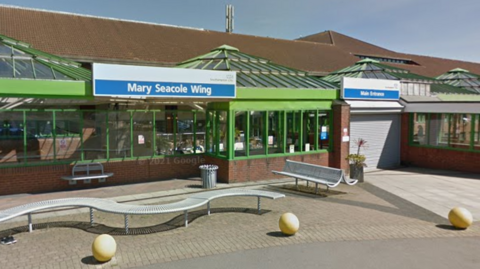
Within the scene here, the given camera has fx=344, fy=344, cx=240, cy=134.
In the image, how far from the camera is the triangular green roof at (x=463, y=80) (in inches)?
983

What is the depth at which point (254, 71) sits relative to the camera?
13.6m

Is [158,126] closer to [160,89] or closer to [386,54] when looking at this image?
[160,89]

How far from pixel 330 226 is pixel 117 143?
772 cm

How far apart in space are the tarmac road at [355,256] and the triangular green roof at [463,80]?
22.2m

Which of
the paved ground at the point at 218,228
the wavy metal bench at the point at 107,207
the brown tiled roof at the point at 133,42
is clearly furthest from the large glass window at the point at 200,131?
the brown tiled roof at the point at 133,42

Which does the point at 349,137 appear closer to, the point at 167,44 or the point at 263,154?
the point at 263,154

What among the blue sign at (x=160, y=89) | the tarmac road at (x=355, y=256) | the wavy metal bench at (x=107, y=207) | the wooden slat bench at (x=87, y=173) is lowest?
the tarmac road at (x=355, y=256)

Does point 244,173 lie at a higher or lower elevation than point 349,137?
lower

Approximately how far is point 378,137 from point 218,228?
11.2m

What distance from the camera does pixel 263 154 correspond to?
41.1 ft

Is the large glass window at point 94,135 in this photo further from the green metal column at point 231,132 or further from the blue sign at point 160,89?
the green metal column at point 231,132

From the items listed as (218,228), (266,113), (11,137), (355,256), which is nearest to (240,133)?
(266,113)

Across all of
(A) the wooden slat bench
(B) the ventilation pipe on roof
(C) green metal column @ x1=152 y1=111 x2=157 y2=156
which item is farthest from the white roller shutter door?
(B) the ventilation pipe on roof

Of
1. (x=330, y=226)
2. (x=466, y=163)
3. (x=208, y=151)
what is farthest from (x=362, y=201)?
(x=466, y=163)
